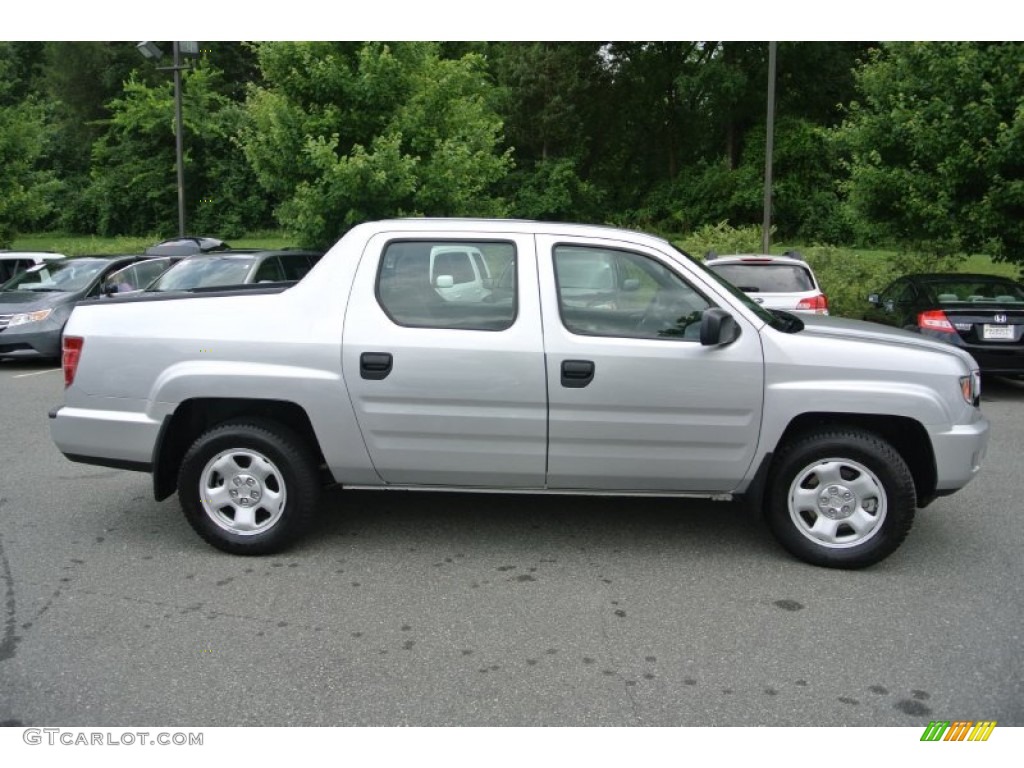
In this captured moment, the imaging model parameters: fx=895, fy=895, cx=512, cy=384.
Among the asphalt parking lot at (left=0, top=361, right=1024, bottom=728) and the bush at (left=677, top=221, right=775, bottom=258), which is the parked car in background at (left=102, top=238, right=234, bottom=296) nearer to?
the asphalt parking lot at (left=0, top=361, right=1024, bottom=728)

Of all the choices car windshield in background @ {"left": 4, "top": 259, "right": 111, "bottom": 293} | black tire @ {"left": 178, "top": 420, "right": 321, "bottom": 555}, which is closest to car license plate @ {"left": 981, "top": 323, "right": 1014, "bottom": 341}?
black tire @ {"left": 178, "top": 420, "right": 321, "bottom": 555}

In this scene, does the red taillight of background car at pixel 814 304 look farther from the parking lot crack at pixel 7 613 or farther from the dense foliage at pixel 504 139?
the parking lot crack at pixel 7 613

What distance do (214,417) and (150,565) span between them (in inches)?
35.0

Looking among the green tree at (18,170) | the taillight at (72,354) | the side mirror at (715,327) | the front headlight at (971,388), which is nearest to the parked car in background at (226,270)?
the taillight at (72,354)

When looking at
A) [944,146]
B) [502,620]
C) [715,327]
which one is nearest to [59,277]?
[502,620]

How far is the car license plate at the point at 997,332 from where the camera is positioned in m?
10.2

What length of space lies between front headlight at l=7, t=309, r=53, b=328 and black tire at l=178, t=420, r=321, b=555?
362 inches

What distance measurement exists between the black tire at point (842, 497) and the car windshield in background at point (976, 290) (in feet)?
22.0

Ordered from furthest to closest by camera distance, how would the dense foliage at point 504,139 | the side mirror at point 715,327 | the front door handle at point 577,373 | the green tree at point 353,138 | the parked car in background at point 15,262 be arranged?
1. the green tree at point 353,138
2. the parked car in background at point 15,262
3. the dense foliage at point 504,139
4. the front door handle at point 577,373
5. the side mirror at point 715,327

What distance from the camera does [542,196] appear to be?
4816 cm

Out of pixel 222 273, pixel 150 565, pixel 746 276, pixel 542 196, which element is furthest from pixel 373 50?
pixel 542 196

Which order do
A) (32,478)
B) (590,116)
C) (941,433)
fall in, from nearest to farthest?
(941,433) < (32,478) < (590,116)

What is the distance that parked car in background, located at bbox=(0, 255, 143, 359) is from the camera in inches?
496

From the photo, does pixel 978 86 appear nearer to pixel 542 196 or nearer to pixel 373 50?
pixel 373 50
